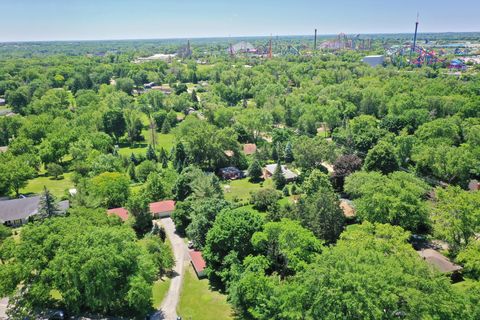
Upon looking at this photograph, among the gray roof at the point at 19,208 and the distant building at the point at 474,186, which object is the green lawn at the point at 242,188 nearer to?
the gray roof at the point at 19,208

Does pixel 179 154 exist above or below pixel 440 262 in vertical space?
above

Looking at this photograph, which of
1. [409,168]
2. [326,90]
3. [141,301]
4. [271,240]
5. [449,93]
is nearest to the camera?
[141,301]

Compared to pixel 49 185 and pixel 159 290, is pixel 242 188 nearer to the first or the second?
pixel 159 290

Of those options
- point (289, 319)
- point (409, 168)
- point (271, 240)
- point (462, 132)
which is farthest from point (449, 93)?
point (289, 319)

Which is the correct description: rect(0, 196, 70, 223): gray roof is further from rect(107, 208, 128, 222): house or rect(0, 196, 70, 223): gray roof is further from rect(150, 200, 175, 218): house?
rect(150, 200, 175, 218): house

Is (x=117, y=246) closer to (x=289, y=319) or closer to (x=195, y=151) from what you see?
(x=289, y=319)

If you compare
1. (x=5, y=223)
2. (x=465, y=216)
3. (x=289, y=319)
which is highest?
(x=465, y=216)

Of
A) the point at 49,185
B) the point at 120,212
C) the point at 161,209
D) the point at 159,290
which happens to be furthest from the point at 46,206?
the point at 49,185

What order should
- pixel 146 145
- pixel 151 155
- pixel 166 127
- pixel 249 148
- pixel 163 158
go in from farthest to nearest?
pixel 166 127
pixel 146 145
pixel 249 148
pixel 151 155
pixel 163 158
